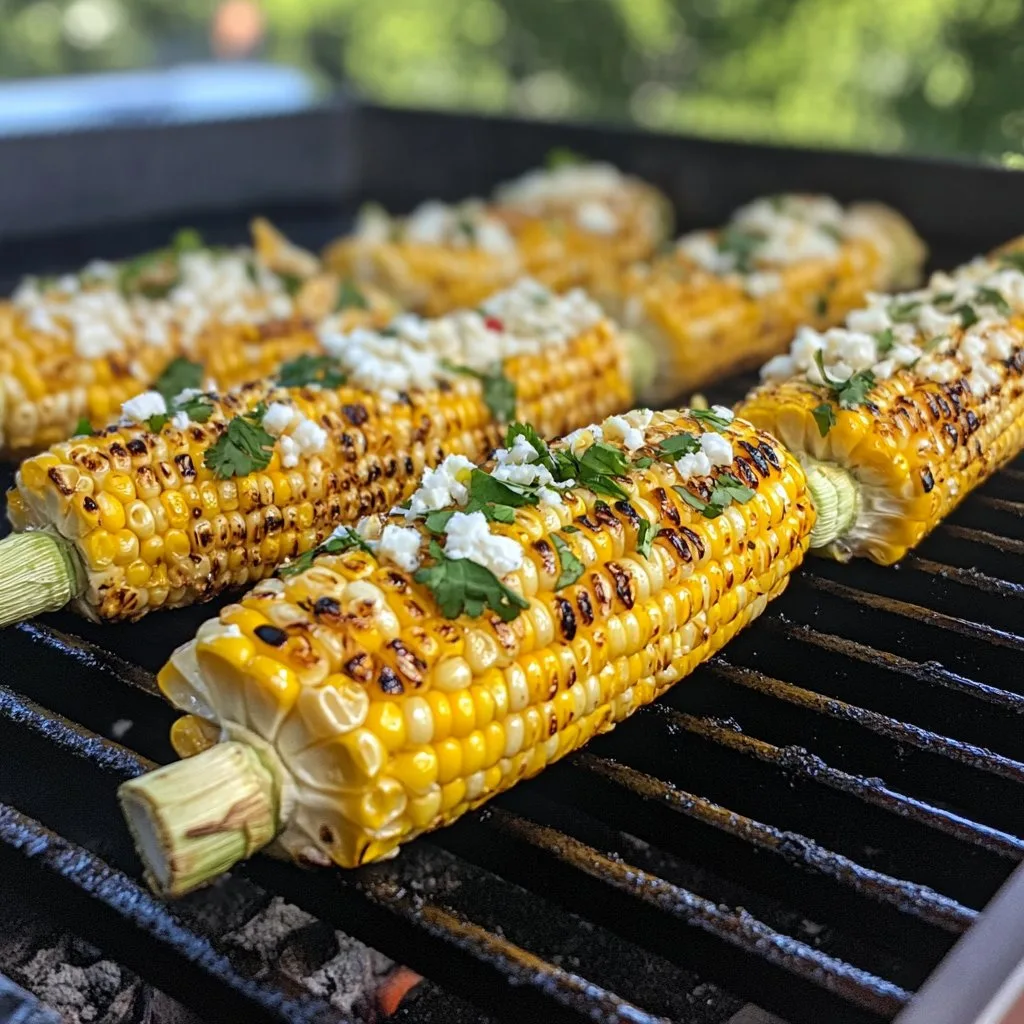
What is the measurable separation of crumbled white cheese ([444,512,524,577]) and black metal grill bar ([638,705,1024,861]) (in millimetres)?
587

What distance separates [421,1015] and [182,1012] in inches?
17.6

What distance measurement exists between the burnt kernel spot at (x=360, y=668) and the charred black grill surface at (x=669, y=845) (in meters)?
0.39

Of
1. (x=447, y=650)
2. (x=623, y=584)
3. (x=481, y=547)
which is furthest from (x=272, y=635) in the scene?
(x=623, y=584)

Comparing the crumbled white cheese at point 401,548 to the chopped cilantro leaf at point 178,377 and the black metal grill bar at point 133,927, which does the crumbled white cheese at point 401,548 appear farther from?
the chopped cilantro leaf at point 178,377

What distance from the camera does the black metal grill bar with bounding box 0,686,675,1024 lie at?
6.25 ft

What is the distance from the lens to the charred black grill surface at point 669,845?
2.00m

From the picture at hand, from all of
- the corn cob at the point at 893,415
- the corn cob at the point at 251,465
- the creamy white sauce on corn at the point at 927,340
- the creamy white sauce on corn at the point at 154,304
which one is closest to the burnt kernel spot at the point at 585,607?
the corn cob at the point at 893,415

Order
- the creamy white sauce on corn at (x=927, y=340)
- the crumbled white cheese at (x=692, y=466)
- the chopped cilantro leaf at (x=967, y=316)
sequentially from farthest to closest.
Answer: the chopped cilantro leaf at (x=967, y=316)
the creamy white sauce on corn at (x=927, y=340)
the crumbled white cheese at (x=692, y=466)

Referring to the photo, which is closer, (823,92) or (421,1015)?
(421,1015)

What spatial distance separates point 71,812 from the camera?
237 cm

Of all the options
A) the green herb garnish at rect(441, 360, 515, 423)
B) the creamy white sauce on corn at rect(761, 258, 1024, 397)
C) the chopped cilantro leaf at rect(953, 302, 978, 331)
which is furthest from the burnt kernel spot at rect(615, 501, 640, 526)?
the chopped cilantro leaf at rect(953, 302, 978, 331)

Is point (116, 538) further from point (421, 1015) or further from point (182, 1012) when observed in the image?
point (421, 1015)

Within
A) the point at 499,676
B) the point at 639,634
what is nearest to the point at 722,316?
the point at 639,634

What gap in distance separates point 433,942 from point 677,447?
117 centimetres
